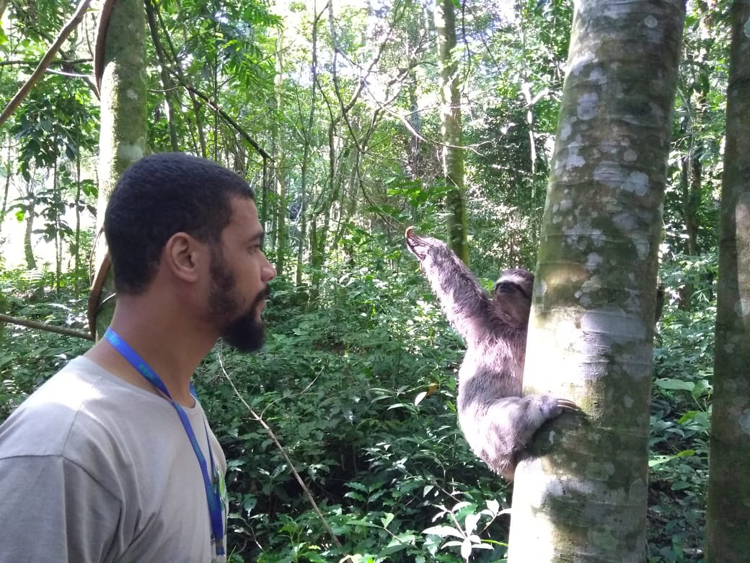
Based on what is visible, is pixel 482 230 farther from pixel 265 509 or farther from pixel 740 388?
pixel 740 388

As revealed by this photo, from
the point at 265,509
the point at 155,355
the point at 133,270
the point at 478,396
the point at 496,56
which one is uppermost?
the point at 496,56

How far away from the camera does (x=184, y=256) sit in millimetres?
1355

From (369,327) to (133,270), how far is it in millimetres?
5327

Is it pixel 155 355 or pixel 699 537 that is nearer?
pixel 155 355

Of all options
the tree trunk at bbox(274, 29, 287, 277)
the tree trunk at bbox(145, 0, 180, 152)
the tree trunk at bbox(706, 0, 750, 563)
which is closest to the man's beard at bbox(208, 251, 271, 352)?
the tree trunk at bbox(706, 0, 750, 563)

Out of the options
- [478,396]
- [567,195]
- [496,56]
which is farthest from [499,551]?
[496,56]

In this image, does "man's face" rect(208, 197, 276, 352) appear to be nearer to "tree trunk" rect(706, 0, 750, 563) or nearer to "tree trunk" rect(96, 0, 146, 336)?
"tree trunk" rect(96, 0, 146, 336)

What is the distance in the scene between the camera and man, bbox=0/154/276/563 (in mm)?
1003

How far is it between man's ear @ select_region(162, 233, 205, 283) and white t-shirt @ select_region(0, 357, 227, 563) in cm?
27

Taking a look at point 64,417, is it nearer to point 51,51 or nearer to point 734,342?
point 51,51

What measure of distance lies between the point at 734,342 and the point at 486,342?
1920mm

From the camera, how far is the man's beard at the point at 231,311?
1.40 m

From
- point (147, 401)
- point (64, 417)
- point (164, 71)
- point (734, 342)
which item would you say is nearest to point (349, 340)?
point (164, 71)

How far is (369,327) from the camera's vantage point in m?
6.64
